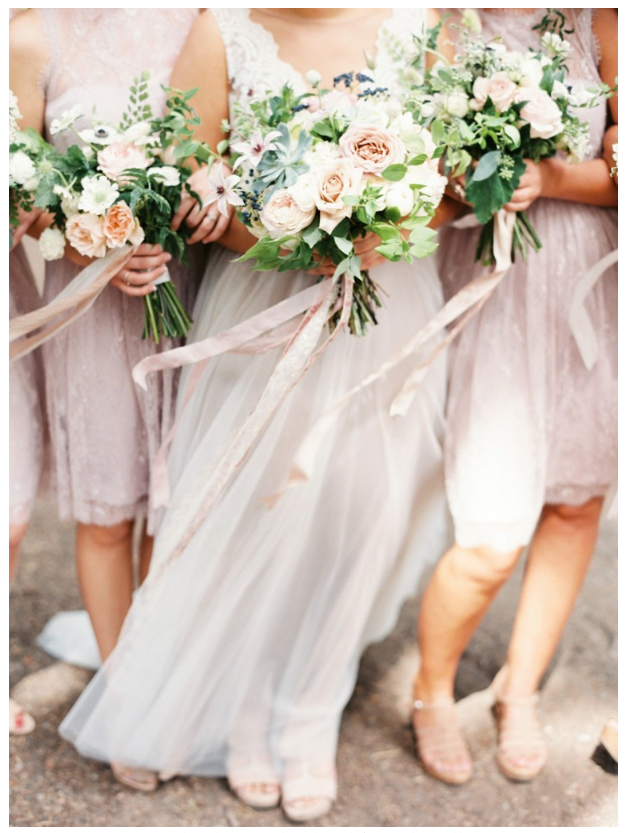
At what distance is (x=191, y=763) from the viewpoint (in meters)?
2.27

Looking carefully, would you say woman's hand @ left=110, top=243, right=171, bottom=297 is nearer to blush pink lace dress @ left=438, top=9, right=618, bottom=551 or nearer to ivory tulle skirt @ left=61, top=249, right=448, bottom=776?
ivory tulle skirt @ left=61, top=249, right=448, bottom=776

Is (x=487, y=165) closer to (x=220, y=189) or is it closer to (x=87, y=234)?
(x=220, y=189)

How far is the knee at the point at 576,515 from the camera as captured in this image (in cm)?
238

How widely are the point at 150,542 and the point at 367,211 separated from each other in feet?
3.75

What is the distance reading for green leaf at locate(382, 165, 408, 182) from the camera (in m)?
1.69

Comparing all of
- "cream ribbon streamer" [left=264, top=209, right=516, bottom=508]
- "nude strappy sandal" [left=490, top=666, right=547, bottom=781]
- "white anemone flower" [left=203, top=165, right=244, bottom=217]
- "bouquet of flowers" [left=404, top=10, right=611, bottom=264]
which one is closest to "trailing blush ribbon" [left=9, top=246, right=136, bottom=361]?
"white anemone flower" [left=203, top=165, right=244, bottom=217]

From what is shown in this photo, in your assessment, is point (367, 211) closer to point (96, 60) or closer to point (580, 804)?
point (96, 60)

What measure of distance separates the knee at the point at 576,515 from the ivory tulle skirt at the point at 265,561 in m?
0.36

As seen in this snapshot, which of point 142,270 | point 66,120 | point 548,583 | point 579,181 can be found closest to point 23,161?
point 66,120

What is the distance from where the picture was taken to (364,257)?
1.90m

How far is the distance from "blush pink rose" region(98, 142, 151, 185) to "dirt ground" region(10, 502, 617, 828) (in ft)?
5.12

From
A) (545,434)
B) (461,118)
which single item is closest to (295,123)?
(461,118)

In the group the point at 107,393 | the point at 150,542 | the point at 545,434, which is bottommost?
the point at 150,542

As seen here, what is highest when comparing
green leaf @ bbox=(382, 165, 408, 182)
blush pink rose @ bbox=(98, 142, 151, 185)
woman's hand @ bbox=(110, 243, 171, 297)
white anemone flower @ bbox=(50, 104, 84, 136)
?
white anemone flower @ bbox=(50, 104, 84, 136)
